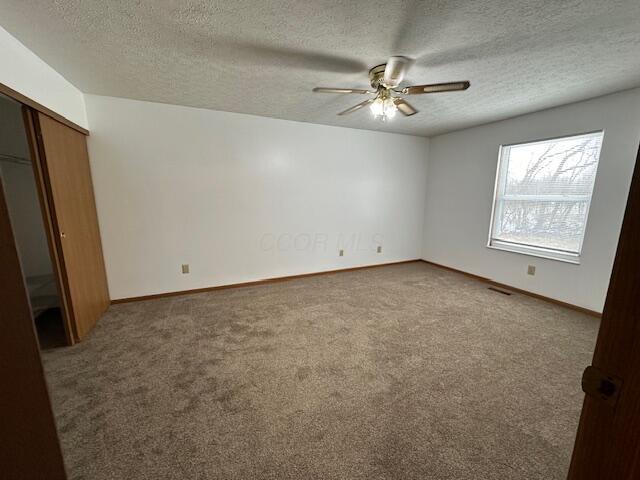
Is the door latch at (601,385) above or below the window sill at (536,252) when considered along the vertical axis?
above

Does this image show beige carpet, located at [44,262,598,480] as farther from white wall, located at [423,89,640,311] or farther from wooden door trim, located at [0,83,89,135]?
wooden door trim, located at [0,83,89,135]

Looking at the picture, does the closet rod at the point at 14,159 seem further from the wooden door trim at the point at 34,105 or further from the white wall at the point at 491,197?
the white wall at the point at 491,197

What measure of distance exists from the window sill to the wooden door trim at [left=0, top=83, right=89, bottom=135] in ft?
17.0

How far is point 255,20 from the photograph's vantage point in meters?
1.58

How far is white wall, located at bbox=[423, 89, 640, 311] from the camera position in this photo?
8.61 feet

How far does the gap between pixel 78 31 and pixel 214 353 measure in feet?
8.06

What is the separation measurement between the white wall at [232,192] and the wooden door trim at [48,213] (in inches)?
34.3

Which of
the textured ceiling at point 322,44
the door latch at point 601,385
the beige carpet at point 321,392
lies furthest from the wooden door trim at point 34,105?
the door latch at point 601,385

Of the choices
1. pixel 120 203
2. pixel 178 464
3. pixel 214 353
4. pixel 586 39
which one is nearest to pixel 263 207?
pixel 120 203

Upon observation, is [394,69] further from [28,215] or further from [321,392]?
[28,215]

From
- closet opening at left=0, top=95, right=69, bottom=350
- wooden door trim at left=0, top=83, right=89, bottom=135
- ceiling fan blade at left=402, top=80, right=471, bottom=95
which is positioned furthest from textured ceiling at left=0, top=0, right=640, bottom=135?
closet opening at left=0, top=95, right=69, bottom=350

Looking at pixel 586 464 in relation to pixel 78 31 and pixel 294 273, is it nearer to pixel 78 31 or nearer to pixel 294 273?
pixel 78 31

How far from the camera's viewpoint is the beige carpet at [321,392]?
4.36 ft

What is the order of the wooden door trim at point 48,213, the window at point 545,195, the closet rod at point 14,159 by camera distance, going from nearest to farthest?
the wooden door trim at point 48,213 → the closet rod at point 14,159 → the window at point 545,195
